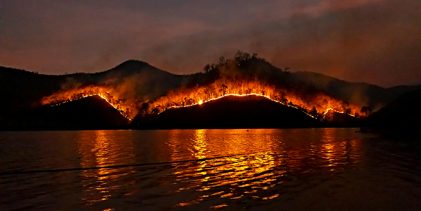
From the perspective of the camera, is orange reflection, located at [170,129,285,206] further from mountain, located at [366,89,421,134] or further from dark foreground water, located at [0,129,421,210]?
mountain, located at [366,89,421,134]

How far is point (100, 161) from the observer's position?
41531 millimetres

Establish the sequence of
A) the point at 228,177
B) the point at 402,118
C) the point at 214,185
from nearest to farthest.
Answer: the point at 214,185
the point at 228,177
the point at 402,118

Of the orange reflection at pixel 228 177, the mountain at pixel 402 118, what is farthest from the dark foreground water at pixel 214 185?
the mountain at pixel 402 118

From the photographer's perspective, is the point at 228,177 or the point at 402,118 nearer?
the point at 228,177

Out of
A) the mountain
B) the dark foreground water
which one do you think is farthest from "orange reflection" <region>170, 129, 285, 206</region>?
the mountain

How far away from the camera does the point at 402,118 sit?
103500 millimetres

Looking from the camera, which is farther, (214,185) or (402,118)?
(402,118)

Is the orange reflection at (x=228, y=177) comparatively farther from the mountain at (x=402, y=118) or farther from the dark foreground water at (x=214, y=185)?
the mountain at (x=402, y=118)

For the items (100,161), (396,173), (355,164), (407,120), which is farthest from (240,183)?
(407,120)

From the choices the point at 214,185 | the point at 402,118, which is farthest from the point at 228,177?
the point at 402,118

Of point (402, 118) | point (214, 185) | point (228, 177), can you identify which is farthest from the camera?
point (402, 118)

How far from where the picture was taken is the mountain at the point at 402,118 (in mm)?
92375

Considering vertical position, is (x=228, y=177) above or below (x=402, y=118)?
below

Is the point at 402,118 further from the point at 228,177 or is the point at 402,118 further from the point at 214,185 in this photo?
the point at 214,185
